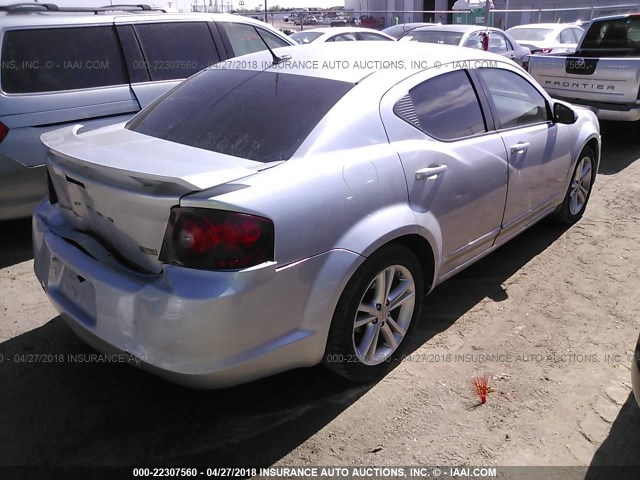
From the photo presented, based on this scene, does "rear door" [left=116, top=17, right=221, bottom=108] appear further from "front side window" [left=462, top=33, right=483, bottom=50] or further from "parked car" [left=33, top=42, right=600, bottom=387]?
"front side window" [left=462, top=33, right=483, bottom=50]

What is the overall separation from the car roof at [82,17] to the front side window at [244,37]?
91 mm

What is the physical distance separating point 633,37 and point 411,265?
806 centimetres

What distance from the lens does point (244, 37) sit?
609 cm

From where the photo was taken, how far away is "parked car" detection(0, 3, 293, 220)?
4352 mm

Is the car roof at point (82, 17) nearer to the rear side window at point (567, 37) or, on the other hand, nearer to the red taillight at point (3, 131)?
the red taillight at point (3, 131)

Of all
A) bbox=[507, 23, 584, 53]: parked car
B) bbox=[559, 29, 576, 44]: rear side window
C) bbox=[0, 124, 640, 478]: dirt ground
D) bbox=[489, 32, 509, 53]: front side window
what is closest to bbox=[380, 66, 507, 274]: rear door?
bbox=[0, 124, 640, 478]: dirt ground

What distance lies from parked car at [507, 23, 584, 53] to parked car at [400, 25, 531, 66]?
1945 mm

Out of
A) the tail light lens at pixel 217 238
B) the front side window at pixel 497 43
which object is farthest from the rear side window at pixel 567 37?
the tail light lens at pixel 217 238

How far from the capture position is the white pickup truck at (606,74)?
296 inches

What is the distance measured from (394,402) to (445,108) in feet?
5.55

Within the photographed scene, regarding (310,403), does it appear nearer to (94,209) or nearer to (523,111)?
(94,209)

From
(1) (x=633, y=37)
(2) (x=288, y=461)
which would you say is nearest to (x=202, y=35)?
(2) (x=288, y=461)

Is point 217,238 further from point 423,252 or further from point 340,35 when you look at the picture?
point 340,35

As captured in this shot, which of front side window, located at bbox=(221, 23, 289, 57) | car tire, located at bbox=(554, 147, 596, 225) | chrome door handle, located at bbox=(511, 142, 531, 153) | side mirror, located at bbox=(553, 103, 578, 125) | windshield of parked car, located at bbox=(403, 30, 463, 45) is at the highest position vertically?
front side window, located at bbox=(221, 23, 289, 57)
